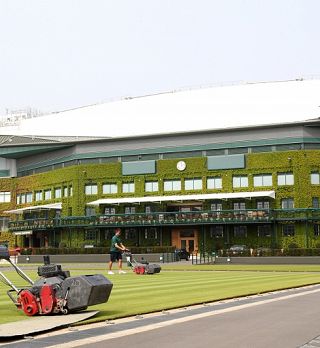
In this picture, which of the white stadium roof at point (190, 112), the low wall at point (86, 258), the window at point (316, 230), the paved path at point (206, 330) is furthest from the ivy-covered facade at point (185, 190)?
the paved path at point (206, 330)

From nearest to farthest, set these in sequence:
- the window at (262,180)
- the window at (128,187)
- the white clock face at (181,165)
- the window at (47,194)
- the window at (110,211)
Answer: the window at (262,180), the white clock face at (181,165), the window at (128,187), the window at (110,211), the window at (47,194)

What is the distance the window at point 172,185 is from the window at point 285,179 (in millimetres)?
13247

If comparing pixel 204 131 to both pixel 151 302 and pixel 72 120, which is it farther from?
pixel 151 302

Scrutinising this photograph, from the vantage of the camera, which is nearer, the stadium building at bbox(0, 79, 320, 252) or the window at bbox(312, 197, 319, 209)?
the window at bbox(312, 197, 319, 209)

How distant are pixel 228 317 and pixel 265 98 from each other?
8107 centimetres

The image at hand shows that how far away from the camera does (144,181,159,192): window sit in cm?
8594

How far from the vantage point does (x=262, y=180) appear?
8069 cm

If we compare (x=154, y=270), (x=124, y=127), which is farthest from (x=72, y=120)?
(x=154, y=270)

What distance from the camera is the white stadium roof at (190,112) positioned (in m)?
85.8

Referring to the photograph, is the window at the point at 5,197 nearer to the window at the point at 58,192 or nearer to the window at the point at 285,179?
the window at the point at 58,192

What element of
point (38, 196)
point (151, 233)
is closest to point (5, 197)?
point (38, 196)

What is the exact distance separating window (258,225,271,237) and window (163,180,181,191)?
39.5 feet

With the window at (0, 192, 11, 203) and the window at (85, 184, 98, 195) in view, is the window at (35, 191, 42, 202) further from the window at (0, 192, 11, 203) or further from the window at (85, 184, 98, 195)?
the window at (85, 184, 98, 195)

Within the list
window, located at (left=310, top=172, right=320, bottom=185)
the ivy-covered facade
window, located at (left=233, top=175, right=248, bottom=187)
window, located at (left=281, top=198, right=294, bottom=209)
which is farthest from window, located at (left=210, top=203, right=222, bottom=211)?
window, located at (left=310, top=172, right=320, bottom=185)
